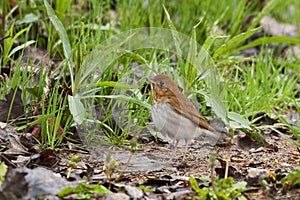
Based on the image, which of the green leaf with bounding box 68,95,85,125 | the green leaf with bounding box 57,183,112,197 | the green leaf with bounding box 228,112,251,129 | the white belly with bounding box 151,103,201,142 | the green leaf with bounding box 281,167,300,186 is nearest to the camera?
the green leaf with bounding box 57,183,112,197

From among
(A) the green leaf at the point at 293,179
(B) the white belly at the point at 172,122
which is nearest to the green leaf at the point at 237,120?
(B) the white belly at the point at 172,122

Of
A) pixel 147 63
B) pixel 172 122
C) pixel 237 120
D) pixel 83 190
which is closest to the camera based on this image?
pixel 83 190

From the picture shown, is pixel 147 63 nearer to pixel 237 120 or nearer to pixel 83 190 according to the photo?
pixel 237 120

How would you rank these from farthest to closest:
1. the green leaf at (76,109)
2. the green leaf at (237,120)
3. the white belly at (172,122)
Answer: the green leaf at (237,120) < the green leaf at (76,109) < the white belly at (172,122)

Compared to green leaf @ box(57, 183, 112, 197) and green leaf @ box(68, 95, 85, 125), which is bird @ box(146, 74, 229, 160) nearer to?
green leaf @ box(68, 95, 85, 125)

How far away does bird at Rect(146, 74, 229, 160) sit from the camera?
3.10 m

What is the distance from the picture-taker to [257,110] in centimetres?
407

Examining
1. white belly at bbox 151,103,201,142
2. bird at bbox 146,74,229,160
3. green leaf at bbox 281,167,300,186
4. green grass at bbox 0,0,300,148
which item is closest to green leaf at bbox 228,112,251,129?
green grass at bbox 0,0,300,148

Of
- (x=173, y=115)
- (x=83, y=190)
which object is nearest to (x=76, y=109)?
(x=173, y=115)

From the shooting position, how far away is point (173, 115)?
3.11m

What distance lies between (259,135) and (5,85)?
1568 millimetres

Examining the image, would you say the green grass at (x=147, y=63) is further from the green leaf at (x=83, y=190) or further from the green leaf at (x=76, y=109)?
the green leaf at (x=83, y=190)

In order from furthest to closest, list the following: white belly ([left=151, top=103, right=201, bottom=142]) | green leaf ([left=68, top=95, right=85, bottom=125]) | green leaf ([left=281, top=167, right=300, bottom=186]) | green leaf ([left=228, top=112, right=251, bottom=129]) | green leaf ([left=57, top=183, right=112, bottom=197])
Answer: green leaf ([left=228, top=112, right=251, bottom=129])
green leaf ([left=68, top=95, right=85, bottom=125])
white belly ([left=151, top=103, right=201, bottom=142])
green leaf ([left=281, top=167, right=300, bottom=186])
green leaf ([left=57, top=183, right=112, bottom=197])

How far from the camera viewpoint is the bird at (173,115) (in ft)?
10.2
